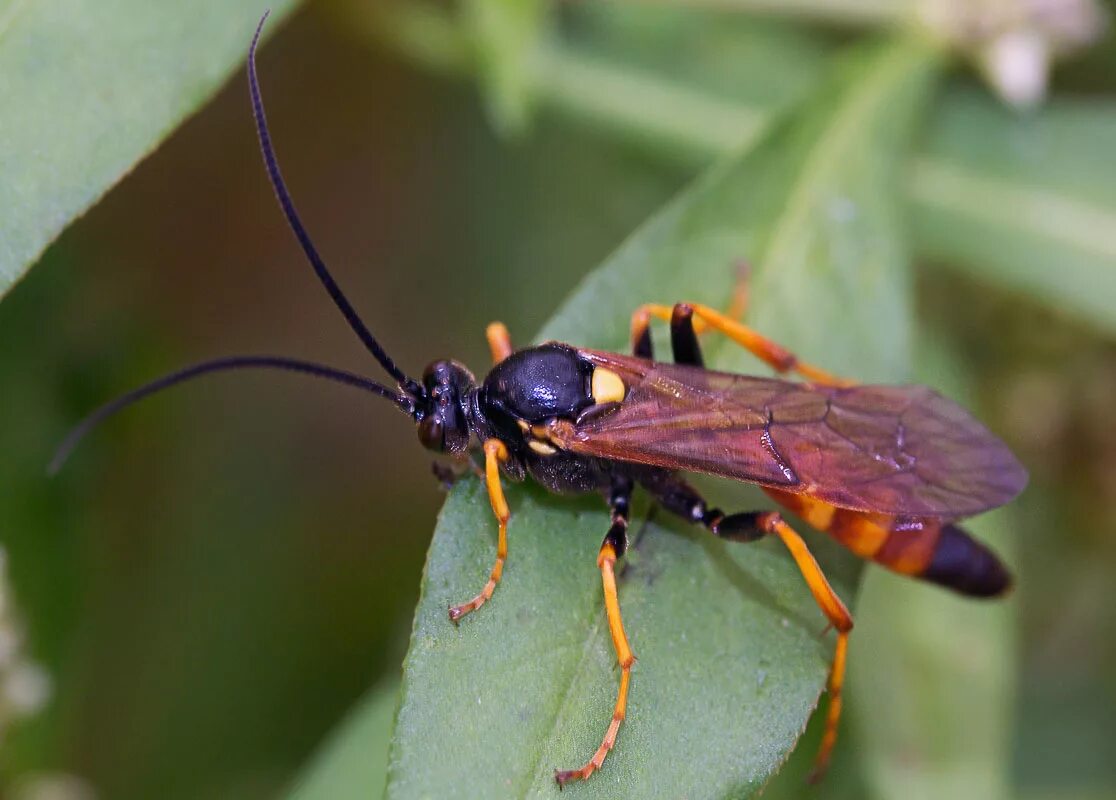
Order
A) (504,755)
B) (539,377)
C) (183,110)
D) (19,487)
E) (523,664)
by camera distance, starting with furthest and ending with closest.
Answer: (19,487)
(539,377)
(183,110)
(523,664)
(504,755)

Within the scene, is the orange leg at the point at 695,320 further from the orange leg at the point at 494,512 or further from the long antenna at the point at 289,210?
the long antenna at the point at 289,210

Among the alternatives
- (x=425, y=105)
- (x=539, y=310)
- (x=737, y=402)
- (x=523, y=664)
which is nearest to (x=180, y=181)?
(x=425, y=105)

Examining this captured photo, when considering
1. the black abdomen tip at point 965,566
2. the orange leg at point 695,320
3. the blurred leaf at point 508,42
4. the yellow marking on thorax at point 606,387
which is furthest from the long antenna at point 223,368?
the black abdomen tip at point 965,566

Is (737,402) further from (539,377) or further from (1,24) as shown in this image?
(1,24)

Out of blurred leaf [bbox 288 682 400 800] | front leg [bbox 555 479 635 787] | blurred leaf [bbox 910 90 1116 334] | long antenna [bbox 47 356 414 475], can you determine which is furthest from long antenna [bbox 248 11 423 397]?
blurred leaf [bbox 910 90 1116 334]

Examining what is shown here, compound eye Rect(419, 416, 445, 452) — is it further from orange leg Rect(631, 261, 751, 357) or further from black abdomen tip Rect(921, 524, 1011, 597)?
black abdomen tip Rect(921, 524, 1011, 597)

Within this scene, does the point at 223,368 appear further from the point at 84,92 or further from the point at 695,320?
the point at 695,320
